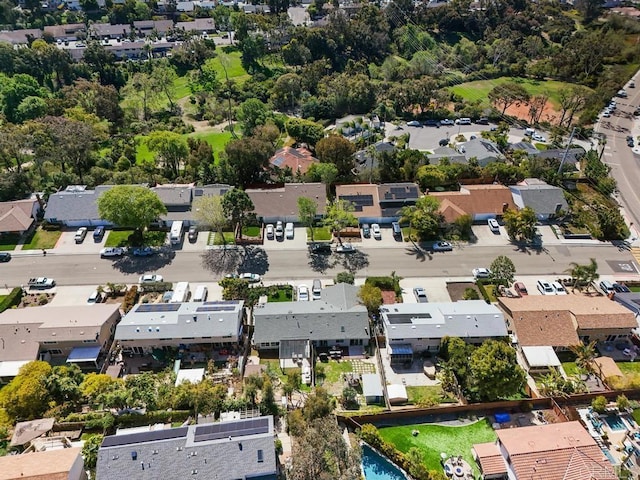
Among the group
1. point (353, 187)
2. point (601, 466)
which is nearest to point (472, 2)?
point (353, 187)

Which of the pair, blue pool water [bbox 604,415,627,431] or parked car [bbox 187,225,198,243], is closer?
blue pool water [bbox 604,415,627,431]

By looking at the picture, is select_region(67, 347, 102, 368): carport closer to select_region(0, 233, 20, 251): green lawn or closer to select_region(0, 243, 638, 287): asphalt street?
select_region(0, 243, 638, 287): asphalt street

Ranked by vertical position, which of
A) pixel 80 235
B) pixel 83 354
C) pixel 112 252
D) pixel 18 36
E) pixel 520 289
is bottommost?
pixel 520 289

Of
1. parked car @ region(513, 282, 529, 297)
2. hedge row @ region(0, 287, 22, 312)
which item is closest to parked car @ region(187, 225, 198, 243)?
hedge row @ region(0, 287, 22, 312)

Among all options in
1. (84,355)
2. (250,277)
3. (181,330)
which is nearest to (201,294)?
(250,277)

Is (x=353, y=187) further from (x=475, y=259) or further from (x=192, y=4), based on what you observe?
(x=192, y=4)

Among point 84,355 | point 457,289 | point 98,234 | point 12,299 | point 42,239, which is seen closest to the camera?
point 84,355

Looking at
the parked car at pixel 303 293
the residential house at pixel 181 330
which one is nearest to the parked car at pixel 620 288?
the parked car at pixel 303 293

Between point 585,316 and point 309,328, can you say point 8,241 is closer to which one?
point 309,328
